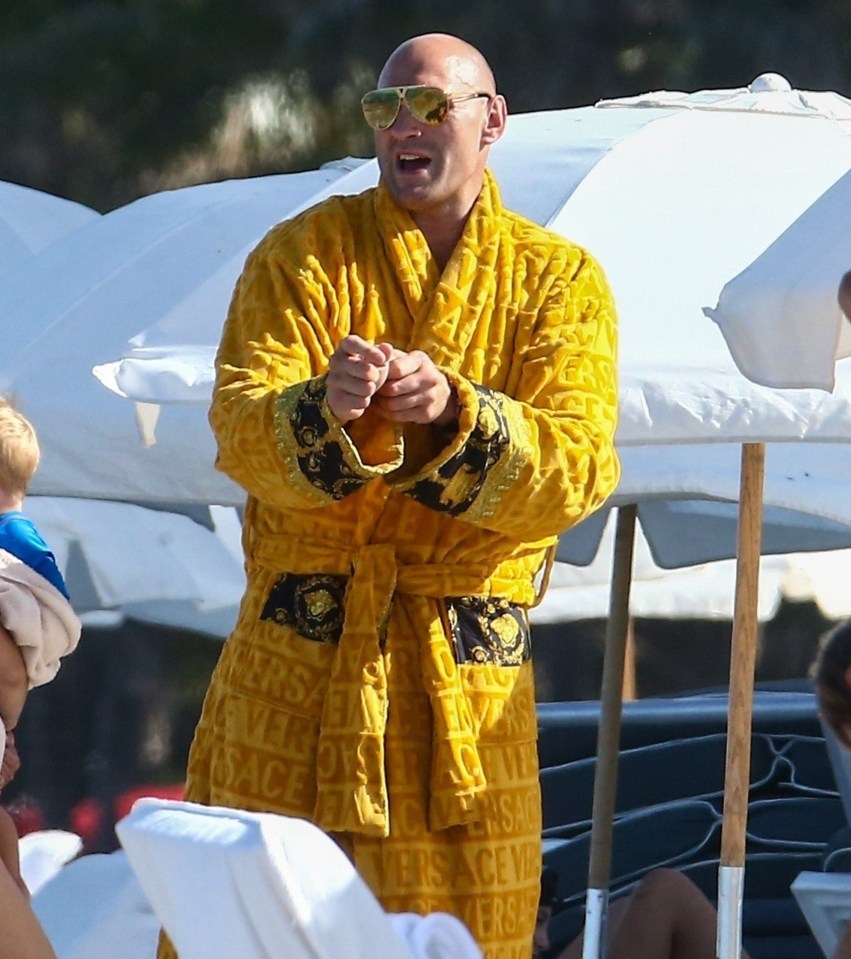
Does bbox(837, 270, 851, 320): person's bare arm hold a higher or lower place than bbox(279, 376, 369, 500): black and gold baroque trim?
higher

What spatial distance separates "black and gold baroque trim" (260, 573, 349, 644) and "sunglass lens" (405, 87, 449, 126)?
0.61 metres

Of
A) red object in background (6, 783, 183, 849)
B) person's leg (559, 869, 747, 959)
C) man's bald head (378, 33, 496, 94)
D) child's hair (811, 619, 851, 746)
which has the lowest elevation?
red object in background (6, 783, 183, 849)

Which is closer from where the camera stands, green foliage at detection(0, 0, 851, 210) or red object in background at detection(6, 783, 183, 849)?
red object in background at detection(6, 783, 183, 849)

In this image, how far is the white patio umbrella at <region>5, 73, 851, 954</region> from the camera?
3879 mm

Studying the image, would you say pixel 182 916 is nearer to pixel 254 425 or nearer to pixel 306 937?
pixel 306 937

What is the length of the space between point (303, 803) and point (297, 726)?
0.10 metres

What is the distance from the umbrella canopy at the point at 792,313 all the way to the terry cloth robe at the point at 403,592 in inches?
17.3

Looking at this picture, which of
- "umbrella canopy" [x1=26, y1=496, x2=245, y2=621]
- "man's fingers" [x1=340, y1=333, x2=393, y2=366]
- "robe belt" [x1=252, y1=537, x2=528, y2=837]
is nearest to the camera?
"man's fingers" [x1=340, y1=333, x2=393, y2=366]

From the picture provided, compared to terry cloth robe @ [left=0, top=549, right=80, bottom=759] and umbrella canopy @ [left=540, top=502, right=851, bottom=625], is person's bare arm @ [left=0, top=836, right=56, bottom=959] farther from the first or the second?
umbrella canopy @ [left=540, top=502, right=851, bottom=625]

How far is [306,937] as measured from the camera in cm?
223

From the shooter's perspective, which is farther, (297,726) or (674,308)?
(674,308)

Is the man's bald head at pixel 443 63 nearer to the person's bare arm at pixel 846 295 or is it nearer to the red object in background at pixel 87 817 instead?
the person's bare arm at pixel 846 295

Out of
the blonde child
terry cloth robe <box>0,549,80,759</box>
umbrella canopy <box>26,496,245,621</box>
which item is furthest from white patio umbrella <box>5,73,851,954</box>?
umbrella canopy <box>26,496,245,621</box>

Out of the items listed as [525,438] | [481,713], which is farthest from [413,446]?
[481,713]
